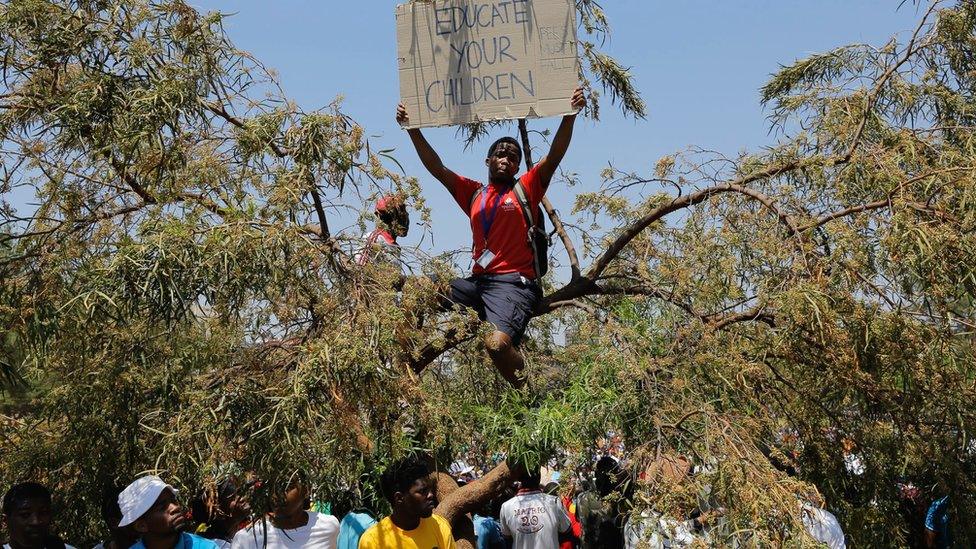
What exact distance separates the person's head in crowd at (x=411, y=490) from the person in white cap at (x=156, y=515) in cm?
96

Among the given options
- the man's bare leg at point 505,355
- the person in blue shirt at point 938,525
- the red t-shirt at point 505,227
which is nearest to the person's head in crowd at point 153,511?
the man's bare leg at point 505,355

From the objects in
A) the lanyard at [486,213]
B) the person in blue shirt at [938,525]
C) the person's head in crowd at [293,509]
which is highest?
Result: the lanyard at [486,213]

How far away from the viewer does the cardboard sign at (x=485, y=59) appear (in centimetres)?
580

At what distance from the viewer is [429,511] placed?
558 centimetres

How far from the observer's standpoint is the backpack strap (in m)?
6.16

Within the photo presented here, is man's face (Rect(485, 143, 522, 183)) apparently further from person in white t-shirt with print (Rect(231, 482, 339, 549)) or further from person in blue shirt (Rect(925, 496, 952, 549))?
person in blue shirt (Rect(925, 496, 952, 549))

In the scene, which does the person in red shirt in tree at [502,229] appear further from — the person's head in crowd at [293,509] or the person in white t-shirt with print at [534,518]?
the person in white t-shirt with print at [534,518]

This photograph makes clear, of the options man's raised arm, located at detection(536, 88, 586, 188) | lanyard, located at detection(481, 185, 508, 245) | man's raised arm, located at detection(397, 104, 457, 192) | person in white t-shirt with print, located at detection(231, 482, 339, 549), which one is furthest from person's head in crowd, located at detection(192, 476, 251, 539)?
man's raised arm, located at detection(536, 88, 586, 188)

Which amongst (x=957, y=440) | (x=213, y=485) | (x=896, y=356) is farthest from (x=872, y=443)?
(x=213, y=485)

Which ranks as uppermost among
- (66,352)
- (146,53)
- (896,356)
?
(146,53)

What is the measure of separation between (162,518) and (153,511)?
0.05 metres

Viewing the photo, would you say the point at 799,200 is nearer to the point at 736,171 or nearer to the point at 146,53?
the point at 736,171

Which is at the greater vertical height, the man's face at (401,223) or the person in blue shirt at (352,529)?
the man's face at (401,223)

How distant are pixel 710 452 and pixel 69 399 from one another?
3253 mm
